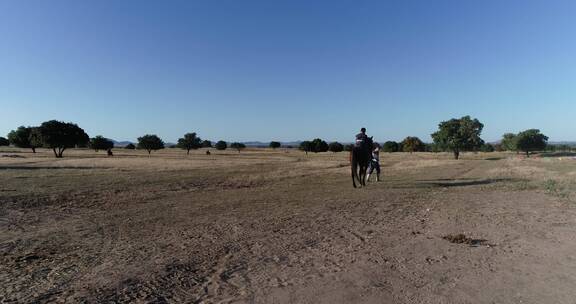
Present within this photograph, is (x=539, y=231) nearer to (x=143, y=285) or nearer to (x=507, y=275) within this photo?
(x=507, y=275)

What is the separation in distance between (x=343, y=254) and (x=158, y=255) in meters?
2.87

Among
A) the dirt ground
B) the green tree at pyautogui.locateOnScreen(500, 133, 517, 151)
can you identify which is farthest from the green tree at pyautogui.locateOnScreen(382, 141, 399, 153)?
the dirt ground

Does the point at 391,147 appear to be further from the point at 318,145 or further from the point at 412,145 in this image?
the point at 318,145

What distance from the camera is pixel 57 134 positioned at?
237 feet

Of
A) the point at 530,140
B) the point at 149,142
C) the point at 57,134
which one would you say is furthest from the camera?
the point at 149,142

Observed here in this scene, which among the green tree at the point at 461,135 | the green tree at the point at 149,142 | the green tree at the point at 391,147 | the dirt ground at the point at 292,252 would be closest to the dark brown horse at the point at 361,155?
the dirt ground at the point at 292,252

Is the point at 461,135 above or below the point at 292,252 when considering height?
above

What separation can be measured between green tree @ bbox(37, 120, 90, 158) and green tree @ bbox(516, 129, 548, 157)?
85.3 metres

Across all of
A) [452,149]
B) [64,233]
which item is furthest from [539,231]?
[452,149]

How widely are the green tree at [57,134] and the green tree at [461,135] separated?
207ft

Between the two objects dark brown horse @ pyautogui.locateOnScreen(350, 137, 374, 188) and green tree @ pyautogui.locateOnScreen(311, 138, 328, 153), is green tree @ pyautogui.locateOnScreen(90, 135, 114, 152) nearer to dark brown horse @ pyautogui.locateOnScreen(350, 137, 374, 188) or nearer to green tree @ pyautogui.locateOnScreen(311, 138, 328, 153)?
green tree @ pyautogui.locateOnScreen(311, 138, 328, 153)

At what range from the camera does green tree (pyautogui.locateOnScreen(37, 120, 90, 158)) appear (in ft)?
234

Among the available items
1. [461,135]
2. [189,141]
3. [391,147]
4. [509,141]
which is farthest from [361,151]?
[391,147]

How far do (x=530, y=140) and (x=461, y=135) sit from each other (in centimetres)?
2616
